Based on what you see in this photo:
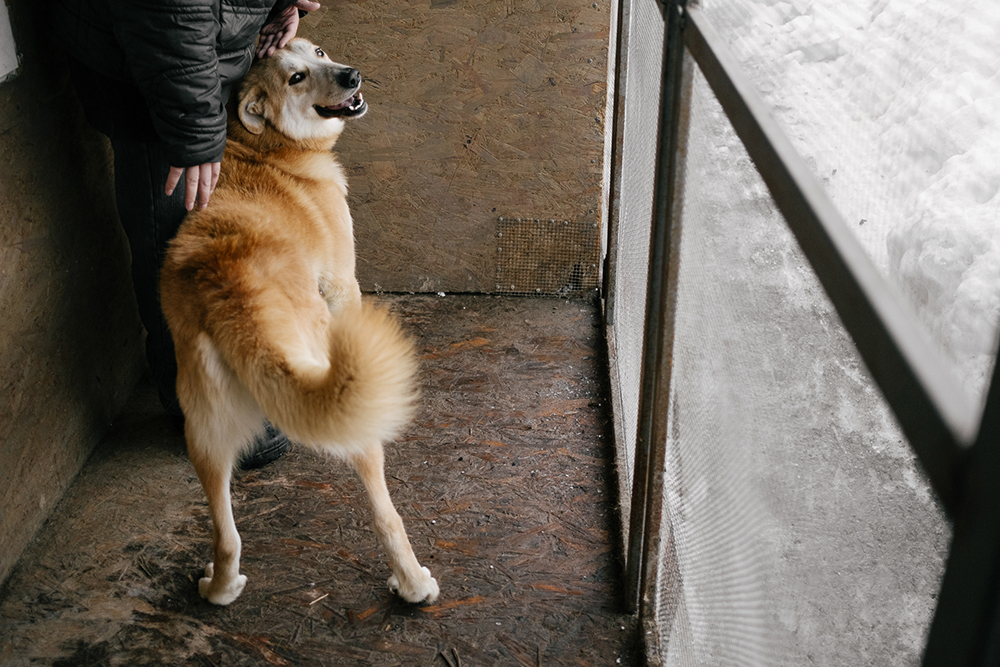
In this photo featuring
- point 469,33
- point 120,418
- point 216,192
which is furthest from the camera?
point 469,33

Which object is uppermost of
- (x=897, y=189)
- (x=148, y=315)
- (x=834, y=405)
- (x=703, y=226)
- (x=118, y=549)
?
(x=897, y=189)

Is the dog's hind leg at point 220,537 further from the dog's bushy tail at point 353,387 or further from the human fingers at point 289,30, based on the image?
the human fingers at point 289,30

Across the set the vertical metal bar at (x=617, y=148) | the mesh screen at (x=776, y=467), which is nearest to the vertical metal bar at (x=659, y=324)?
the mesh screen at (x=776, y=467)

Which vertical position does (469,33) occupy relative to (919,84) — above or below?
below

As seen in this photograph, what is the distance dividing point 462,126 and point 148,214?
1370mm

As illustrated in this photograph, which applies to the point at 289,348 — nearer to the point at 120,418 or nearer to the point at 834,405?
the point at 834,405

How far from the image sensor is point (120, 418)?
9.07ft

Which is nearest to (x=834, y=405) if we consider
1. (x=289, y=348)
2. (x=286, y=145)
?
(x=289, y=348)

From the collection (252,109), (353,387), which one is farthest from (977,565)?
(252,109)

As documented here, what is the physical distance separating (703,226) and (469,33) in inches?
84.1

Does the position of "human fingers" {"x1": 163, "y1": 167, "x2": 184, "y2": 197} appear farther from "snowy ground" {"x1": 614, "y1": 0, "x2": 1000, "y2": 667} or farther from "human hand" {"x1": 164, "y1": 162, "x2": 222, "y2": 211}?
"snowy ground" {"x1": 614, "y1": 0, "x2": 1000, "y2": 667}

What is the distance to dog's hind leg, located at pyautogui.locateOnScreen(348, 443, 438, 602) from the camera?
1973 mm

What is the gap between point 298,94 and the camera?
241 centimetres

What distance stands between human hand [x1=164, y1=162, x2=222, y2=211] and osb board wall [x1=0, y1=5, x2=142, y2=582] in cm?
44
